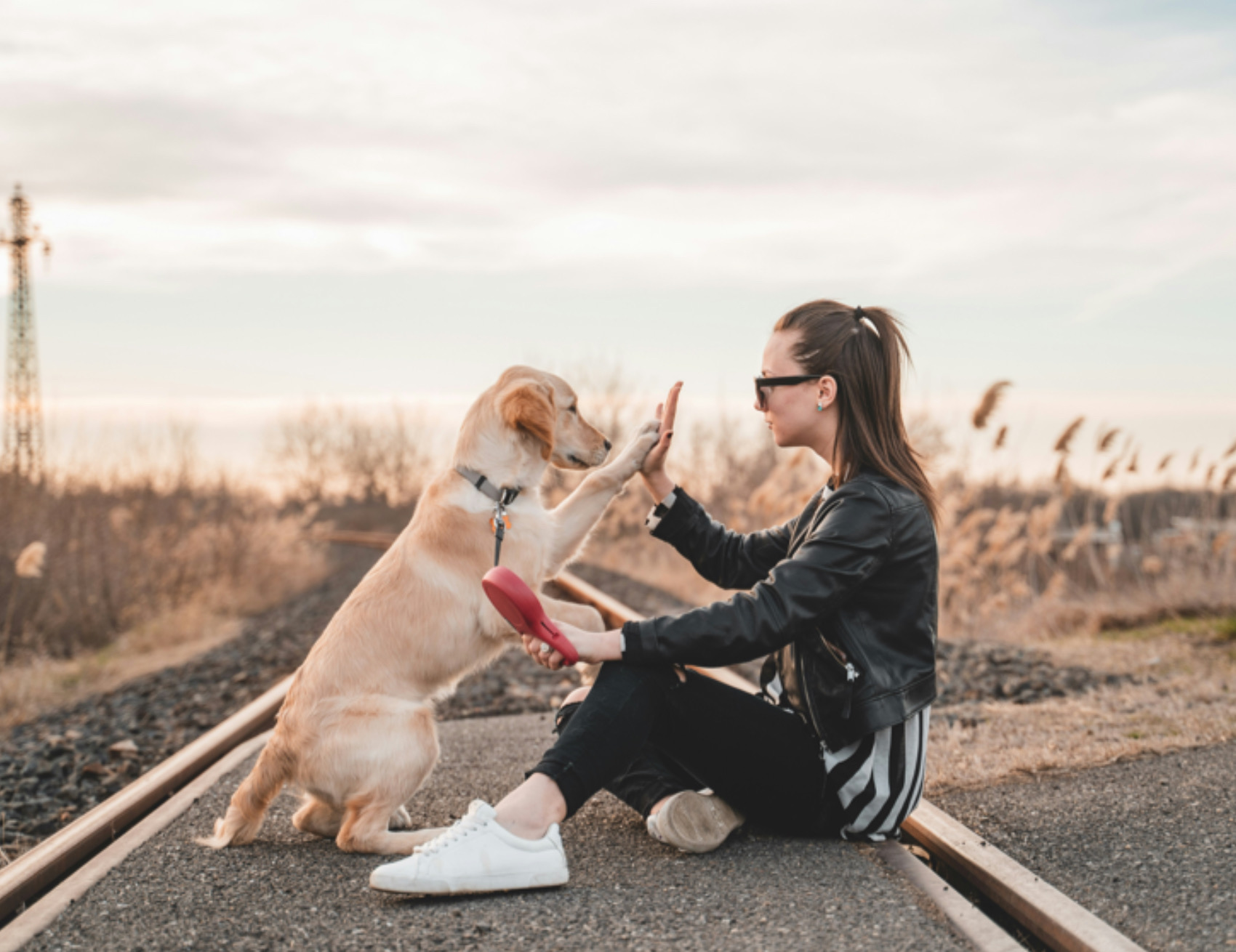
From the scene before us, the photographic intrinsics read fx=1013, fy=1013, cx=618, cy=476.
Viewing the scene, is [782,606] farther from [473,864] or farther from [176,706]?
[176,706]

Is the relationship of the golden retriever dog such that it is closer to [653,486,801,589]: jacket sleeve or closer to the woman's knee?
[653,486,801,589]: jacket sleeve

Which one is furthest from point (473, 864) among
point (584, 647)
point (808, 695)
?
point (808, 695)

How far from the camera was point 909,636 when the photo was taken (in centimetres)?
299

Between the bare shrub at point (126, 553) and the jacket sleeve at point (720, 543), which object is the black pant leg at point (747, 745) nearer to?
the jacket sleeve at point (720, 543)

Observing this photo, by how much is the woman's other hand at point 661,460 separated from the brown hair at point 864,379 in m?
0.82

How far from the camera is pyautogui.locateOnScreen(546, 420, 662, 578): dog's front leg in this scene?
3.97 metres

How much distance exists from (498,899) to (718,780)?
76 centimetres

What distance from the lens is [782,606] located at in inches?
112

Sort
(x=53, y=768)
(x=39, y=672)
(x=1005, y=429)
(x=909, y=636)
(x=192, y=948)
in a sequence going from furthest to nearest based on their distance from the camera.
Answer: (x=1005, y=429), (x=39, y=672), (x=53, y=768), (x=909, y=636), (x=192, y=948)

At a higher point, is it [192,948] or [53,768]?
[192,948]

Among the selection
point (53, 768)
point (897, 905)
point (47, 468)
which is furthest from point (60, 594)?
point (897, 905)

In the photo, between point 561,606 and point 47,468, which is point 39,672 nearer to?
point 47,468

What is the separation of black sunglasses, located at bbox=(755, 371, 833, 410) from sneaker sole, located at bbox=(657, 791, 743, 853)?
4.12 feet

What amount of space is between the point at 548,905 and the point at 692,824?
1.77 feet
